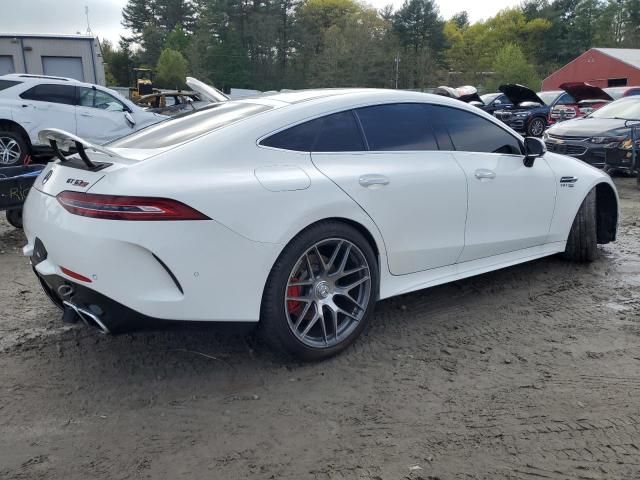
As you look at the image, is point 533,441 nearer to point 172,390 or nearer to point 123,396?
point 172,390

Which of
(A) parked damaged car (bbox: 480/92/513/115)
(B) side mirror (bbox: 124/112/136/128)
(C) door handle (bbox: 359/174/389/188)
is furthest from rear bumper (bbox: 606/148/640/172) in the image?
(A) parked damaged car (bbox: 480/92/513/115)

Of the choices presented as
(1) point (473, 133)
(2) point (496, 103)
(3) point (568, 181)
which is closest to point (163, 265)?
(1) point (473, 133)

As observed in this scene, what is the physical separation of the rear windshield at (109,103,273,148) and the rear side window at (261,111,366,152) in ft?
0.88

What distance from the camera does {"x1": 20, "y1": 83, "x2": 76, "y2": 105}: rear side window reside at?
35.1 feet

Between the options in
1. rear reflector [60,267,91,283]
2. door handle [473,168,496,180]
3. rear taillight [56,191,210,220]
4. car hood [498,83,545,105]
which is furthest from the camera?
car hood [498,83,545,105]

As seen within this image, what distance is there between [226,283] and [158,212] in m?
0.46

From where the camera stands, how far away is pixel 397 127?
12.1 ft

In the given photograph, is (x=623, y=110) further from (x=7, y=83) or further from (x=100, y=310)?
(x=7, y=83)

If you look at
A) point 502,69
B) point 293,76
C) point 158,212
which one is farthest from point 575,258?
point 293,76

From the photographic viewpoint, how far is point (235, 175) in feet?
9.46

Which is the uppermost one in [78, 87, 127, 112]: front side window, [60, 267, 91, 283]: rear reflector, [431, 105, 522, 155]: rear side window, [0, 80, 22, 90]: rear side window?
[0, 80, 22, 90]: rear side window

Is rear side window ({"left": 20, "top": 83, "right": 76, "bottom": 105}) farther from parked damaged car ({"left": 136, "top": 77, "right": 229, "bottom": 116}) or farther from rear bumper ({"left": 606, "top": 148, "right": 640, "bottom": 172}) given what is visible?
rear bumper ({"left": 606, "top": 148, "right": 640, "bottom": 172})

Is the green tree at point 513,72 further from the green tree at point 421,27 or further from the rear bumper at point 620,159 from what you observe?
the rear bumper at point 620,159

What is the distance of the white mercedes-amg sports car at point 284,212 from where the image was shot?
268 cm
